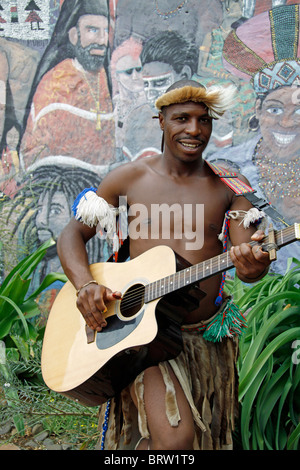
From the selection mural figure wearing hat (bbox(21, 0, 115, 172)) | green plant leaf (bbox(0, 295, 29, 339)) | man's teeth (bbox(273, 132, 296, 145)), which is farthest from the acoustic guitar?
mural figure wearing hat (bbox(21, 0, 115, 172))

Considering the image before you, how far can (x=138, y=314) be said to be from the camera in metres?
2.23

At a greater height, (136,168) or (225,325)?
(136,168)

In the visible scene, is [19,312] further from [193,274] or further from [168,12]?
[168,12]

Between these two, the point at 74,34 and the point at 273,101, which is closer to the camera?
the point at 273,101

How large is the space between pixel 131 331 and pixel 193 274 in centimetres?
36

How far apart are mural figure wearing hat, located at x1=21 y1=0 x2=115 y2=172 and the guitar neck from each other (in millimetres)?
2929

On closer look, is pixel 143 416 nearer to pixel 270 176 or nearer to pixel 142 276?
pixel 142 276

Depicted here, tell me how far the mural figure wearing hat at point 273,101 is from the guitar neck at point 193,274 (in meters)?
2.37

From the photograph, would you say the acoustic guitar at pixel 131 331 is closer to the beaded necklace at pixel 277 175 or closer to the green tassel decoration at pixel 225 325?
the green tassel decoration at pixel 225 325

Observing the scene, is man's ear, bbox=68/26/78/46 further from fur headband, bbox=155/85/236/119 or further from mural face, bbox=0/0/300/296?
fur headband, bbox=155/85/236/119

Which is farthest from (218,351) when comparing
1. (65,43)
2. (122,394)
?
(65,43)

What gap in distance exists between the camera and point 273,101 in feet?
14.7

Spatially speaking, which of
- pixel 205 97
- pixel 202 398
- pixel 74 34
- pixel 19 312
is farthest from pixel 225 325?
pixel 74 34
